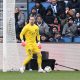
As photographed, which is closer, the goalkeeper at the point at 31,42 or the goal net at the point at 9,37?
the goalkeeper at the point at 31,42

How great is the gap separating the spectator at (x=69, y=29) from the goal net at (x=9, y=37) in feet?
7.08

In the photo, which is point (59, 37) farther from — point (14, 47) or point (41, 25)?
point (14, 47)

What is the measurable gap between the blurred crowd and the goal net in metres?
1.20

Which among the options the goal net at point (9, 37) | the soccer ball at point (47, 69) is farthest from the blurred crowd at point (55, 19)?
the soccer ball at point (47, 69)

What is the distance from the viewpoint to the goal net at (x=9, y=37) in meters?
15.9

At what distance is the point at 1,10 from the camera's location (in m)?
16.4

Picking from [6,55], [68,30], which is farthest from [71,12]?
[6,55]

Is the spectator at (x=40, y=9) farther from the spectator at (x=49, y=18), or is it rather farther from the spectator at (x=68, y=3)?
the spectator at (x=68, y=3)

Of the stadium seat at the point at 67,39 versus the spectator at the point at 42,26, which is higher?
the spectator at the point at 42,26

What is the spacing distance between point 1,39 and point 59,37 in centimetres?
214

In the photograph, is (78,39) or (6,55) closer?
(6,55)

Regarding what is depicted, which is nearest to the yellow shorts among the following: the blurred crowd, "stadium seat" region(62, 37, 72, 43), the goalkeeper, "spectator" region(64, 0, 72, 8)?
the goalkeeper

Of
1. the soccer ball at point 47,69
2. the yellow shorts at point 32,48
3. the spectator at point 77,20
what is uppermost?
the spectator at point 77,20

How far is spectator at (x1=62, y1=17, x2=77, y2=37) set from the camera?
17281 millimetres
